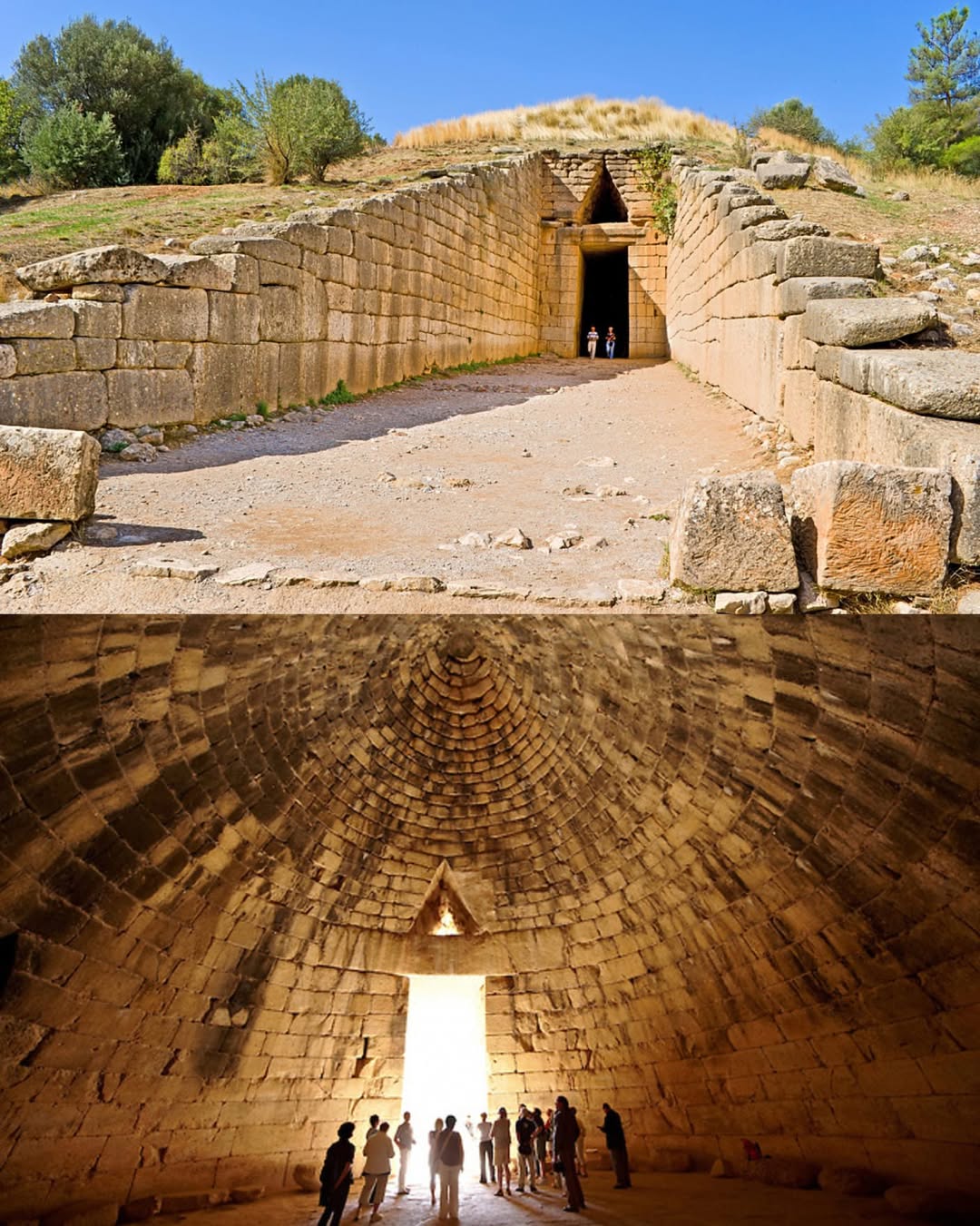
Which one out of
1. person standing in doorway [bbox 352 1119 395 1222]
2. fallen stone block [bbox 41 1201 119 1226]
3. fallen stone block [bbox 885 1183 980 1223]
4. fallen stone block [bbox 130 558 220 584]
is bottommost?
person standing in doorway [bbox 352 1119 395 1222]

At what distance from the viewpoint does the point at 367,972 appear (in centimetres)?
984

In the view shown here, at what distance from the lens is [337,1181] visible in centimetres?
733

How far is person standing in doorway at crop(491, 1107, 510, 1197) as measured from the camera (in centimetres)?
921

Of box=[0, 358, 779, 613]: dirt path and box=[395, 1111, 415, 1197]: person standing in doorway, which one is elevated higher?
box=[0, 358, 779, 613]: dirt path

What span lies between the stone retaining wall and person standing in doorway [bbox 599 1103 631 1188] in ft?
18.7

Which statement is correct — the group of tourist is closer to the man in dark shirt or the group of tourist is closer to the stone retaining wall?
the man in dark shirt

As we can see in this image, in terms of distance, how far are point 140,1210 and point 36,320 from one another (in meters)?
6.30

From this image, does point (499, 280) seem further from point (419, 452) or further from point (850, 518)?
point (850, 518)

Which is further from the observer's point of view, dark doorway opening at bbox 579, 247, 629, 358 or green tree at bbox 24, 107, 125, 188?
dark doorway opening at bbox 579, 247, 629, 358

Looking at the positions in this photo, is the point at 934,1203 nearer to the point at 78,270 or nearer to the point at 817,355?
the point at 817,355

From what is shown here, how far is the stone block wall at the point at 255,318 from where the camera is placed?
25.1ft

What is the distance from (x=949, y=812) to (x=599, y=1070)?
614 cm

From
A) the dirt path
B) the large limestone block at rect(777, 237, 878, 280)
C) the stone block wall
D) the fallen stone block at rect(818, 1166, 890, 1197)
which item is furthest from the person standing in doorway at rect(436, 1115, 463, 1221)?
the large limestone block at rect(777, 237, 878, 280)

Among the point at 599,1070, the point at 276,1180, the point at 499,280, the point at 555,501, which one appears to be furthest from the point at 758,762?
the point at 499,280
